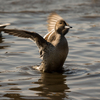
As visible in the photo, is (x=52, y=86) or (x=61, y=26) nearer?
(x=52, y=86)

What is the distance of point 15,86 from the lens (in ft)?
19.5

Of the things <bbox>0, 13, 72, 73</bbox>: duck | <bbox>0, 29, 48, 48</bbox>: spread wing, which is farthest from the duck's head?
<bbox>0, 29, 48, 48</bbox>: spread wing

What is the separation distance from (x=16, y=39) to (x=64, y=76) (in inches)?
157

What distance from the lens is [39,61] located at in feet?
25.9

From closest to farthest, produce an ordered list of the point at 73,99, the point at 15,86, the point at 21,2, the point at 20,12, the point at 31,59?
the point at 73,99, the point at 15,86, the point at 31,59, the point at 20,12, the point at 21,2

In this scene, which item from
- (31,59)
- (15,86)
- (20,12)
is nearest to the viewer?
(15,86)

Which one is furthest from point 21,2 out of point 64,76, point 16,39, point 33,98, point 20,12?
point 33,98

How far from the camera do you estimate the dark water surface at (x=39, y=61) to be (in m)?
5.61

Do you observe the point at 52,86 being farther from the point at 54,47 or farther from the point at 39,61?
the point at 39,61

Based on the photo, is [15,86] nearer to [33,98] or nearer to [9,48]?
[33,98]

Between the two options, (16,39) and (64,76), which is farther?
(16,39)

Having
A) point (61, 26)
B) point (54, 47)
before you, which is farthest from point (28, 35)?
point (61, 26)

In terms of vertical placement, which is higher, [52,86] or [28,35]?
[28,35]

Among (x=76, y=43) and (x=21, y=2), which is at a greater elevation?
(x=21, y=2)
